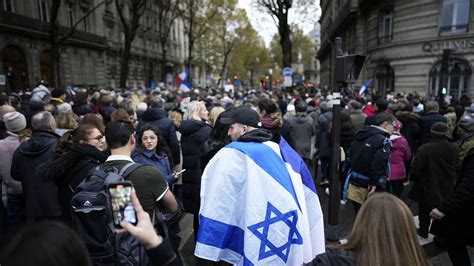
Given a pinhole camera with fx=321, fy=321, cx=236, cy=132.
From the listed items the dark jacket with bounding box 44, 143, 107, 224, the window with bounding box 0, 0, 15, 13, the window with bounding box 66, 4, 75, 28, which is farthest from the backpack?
the window with bounding box 66, 4, 75, 28

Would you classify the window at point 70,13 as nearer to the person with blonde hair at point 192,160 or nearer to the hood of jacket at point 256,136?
the person with blonde hair at point 192,160

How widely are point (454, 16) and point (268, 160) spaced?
2272 centimetres

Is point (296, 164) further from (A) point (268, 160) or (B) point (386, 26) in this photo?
(B) point (386, 26)

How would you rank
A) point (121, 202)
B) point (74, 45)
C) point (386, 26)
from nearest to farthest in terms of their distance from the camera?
point (121, 202), point (386, 26), point (74, 45)

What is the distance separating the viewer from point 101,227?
87.6 inches

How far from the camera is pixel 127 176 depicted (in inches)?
90.8

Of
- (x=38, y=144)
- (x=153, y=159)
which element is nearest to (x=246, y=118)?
(x=153, y=159)

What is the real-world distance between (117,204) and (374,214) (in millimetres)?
1322

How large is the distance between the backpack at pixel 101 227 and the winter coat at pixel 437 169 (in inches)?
157

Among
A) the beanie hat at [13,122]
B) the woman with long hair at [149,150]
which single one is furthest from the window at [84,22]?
the woman with long hair at [149,150]

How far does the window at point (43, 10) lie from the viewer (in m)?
27.5

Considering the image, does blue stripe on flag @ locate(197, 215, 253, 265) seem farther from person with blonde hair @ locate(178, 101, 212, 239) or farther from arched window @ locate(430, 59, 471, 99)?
arched window @ locate(430, 59, 471, 99)

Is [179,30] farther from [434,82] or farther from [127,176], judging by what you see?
[127,176]

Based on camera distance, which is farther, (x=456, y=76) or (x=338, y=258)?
(x=456, y=76)
